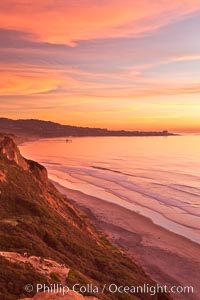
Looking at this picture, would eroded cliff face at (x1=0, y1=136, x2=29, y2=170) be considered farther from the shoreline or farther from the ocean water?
the ocean water

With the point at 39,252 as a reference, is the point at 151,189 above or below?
below

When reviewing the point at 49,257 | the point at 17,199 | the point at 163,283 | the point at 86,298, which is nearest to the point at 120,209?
the point at 163,283

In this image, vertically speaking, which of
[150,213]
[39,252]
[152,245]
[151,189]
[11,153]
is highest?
[11,153]

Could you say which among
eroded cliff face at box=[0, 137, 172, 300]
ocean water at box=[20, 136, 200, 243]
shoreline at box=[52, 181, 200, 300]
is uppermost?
eroded cliff face at box=[0, 137, 172, 300]

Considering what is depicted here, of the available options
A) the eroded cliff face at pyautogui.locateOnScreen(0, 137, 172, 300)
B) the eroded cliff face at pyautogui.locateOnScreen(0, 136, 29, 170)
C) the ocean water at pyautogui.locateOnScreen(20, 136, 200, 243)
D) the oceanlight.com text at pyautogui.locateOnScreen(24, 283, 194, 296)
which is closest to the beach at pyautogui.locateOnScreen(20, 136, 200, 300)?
the ocean water at pyautogui.locateOnScreen(20, 136, 200, 243)

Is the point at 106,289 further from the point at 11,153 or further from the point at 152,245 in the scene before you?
the point at 11,153

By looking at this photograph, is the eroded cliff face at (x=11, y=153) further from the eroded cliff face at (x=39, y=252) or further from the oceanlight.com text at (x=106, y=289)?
the oceanlight.com text at (x=106, y=289)

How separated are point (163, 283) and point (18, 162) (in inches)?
615

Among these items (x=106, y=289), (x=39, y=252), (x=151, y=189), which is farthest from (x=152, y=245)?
(x=151, y=189)

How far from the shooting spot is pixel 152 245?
29.6m

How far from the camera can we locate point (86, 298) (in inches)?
486

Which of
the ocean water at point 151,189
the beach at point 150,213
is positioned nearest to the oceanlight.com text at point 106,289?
the beach at point 150,213

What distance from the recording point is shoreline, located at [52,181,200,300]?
23891 millimetres

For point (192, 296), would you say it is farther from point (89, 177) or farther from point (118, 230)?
point (89, 177)
